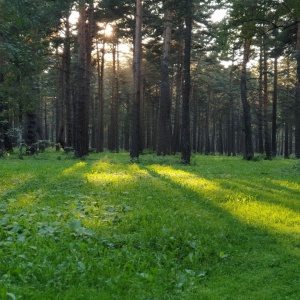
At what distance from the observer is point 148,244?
571 centimetres

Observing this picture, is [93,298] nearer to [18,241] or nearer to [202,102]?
[18,241]

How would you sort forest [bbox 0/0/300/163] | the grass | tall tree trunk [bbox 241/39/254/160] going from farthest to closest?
tall tree trunk [bbox 241/39/254/160]
forest [bbox 0/0/300/163]
the grass

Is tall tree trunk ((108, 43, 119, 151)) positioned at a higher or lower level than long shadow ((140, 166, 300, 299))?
higher

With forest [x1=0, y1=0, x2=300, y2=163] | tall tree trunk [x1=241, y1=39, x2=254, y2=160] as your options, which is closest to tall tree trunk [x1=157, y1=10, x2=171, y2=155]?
forest [x1=0, y1=0, x2=300, y2=163]

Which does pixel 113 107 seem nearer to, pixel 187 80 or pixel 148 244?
pixel 187 80

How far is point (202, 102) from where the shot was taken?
52.4m

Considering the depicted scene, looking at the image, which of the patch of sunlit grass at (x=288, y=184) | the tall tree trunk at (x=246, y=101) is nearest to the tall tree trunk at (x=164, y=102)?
the tall tree trunk at (x=246, y=101)

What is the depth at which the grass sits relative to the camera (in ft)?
14.4

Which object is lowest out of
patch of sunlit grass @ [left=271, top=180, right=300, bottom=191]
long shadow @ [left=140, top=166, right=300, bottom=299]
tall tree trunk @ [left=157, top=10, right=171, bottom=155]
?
long shadow @ [left=140, top=166, right=300, bottom=299]

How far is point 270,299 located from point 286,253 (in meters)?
1.48

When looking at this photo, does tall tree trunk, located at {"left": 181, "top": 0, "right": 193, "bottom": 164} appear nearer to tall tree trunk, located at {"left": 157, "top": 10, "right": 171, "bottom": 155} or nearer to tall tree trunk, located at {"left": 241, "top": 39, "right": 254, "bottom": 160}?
tall tree trunk, located at {"left": 157, "top": 10, "right": 171, "bottom": 155}

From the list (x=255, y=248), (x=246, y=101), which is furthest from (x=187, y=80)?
(x=255, y=248)

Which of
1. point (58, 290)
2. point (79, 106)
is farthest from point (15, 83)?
point (58, 290)

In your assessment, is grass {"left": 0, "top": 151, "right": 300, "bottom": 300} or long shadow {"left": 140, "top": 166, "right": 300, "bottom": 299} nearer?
grass {"left": 0, "top": 151, "right": 300, "bottom": 300}
